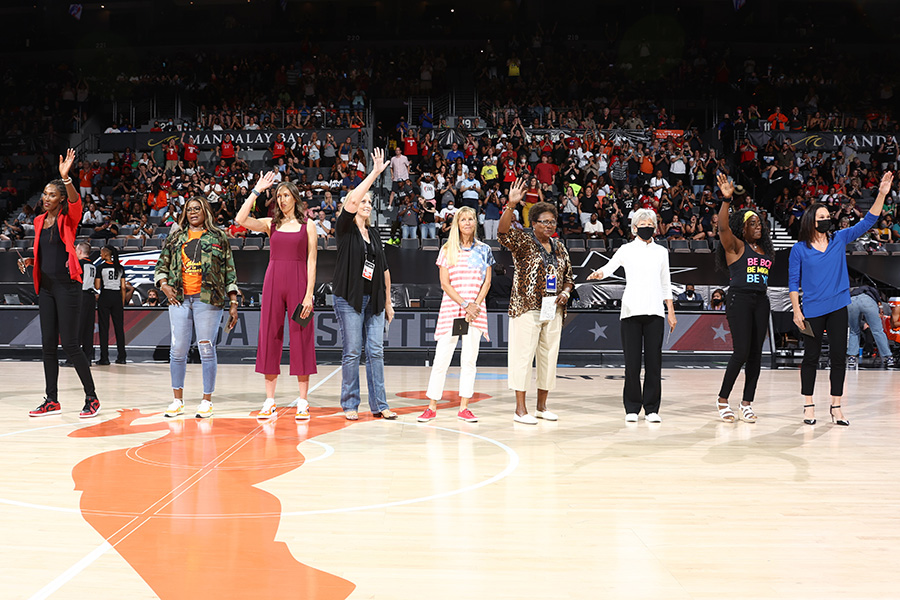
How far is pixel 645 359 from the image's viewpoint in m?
6.47

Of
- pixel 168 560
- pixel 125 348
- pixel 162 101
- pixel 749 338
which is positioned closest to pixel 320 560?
pixel 168 560

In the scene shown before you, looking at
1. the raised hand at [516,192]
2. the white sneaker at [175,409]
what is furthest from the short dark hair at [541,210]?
the white sneaker at [175,409]

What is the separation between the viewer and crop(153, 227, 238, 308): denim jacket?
21.1ft

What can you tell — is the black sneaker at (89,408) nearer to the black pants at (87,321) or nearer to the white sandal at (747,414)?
the black pants at (87,321)

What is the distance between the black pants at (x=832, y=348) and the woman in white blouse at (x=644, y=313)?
4.18 feet

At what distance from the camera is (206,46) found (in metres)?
27.1

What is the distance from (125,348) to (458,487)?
9556 millimetres

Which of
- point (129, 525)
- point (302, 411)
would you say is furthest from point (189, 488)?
point (302, 411)

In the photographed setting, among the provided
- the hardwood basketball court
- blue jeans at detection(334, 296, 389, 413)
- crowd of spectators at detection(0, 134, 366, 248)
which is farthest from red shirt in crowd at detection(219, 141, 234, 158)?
blue jeans at detection(334, 296, 389, 413)

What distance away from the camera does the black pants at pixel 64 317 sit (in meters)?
6.45

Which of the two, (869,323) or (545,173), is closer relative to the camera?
(869,323)

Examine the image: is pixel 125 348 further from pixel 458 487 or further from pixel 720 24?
pixel 720 24

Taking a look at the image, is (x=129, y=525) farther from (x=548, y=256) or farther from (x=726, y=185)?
(x=726, y=185)

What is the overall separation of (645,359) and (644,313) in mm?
412
